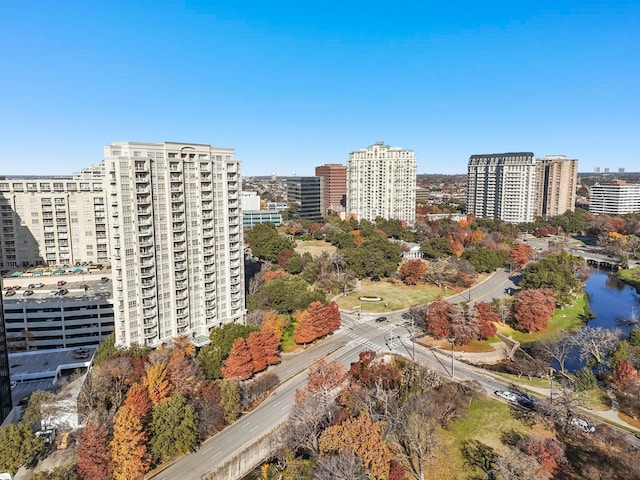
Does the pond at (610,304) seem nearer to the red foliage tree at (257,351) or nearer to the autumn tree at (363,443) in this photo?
the autumn tree at (363,443)

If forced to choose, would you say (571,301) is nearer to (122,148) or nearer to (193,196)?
(193,196)

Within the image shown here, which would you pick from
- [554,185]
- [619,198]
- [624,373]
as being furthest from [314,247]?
[619,198]

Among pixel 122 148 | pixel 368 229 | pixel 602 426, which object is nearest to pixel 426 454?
pixel 602 426

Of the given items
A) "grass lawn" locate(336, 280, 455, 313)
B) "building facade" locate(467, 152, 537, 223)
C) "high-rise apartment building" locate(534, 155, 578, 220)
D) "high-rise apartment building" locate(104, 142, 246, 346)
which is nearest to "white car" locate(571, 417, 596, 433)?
"grass lawn" locate(336, 280, 455, 313)

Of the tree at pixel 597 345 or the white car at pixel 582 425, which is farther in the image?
the tree at pixel 597 345

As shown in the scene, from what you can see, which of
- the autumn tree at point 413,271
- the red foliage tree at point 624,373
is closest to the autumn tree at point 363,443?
the red foliage tree at point 624,373

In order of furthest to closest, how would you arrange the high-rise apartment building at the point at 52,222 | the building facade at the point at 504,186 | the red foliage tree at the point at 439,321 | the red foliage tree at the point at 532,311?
1. the building facade at the point at 504,186
2. the high-rise apartment building at the point at 52,222
3. the red foliage tree at the point at 532,311
4. the red foliage tree at the point at 439,321

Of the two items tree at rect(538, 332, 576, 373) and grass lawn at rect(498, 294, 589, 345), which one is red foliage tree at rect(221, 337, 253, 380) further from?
grass lawn at rect(498, 294, 589, 345)

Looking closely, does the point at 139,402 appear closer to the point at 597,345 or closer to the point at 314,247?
the point at 597,345
